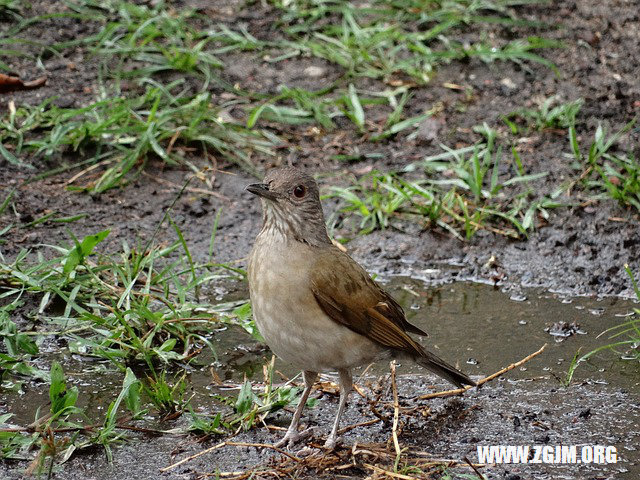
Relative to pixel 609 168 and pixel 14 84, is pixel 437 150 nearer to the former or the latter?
pixel 609 168

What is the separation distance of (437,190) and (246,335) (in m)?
2.31

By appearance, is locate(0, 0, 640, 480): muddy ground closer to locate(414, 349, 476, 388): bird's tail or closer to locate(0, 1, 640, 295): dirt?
locate(0, 1, 640, 295): dirt

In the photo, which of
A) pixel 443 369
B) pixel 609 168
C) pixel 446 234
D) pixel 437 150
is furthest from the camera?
pixel 437 150

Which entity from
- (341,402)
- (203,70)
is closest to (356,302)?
(341,402)

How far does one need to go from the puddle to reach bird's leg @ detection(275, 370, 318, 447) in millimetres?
215

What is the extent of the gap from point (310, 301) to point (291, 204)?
538 millimetres

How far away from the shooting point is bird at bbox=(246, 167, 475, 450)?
15.3ft

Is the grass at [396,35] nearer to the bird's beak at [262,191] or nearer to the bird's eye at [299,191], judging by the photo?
the bird's eye at [299,191]

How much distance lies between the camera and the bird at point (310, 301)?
4660 mm

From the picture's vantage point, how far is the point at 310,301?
4.70 m

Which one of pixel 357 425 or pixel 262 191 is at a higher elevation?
pixel 262 191

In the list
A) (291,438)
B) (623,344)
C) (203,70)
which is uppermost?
(203,70)

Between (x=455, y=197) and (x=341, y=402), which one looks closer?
(x=341, y=402)

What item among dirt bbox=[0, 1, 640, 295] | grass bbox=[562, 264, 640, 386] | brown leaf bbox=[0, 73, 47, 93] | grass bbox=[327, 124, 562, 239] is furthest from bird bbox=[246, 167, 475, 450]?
brown leaf bbox=[0, 73, 47, 93]
